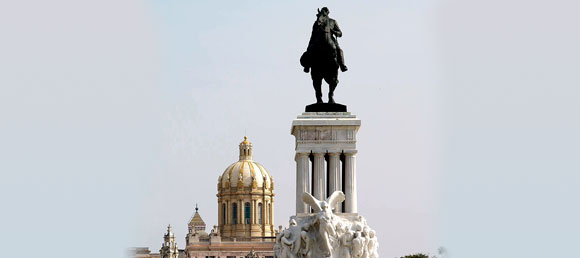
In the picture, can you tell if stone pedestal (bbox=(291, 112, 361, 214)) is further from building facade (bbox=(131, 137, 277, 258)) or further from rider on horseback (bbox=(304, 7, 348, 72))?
building facade (bbox=(131, 137, 277, 258))

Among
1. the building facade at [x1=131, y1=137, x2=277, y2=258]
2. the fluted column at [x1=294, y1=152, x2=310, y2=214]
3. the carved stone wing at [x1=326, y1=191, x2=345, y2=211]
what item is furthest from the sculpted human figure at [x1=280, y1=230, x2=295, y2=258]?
the building facade at [x1=131, y1=137, x2=277, y2=258]

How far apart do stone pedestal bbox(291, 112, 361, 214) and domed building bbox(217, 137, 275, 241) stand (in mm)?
133840

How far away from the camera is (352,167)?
3186 cm

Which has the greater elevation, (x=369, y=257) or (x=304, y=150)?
(x=304, y=150)

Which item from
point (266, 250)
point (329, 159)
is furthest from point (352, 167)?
point (266, 250)

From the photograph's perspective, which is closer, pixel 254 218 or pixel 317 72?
pixel 317 72

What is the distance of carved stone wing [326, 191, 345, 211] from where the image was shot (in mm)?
31031

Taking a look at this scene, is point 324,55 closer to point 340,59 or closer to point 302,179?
point 340,59

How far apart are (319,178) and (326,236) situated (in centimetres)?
195

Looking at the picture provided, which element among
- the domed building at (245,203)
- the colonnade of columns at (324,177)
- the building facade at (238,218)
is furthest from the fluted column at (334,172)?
the domed building at (245,203)

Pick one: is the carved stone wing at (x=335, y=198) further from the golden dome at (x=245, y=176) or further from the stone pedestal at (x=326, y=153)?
the golden dome at (x=245, y=176)

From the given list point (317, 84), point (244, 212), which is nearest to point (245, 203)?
point (244, 212)

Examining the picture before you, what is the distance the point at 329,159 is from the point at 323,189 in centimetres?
77

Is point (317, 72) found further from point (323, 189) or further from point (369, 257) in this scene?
point (369, 257)
